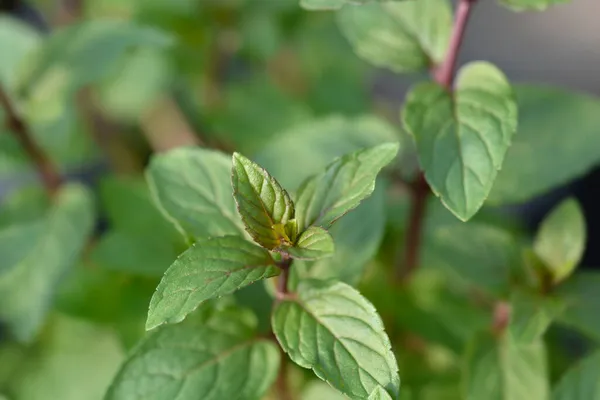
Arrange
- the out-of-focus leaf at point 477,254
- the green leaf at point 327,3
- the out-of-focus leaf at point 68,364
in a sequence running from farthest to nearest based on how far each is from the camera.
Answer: the out-of-focus leaf at point 68,364
the out-of-focus leaf at point 477,254
the green leaf at point 327,3

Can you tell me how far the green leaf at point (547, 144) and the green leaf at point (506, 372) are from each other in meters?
0.20

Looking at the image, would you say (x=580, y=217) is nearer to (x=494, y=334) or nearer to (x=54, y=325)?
(x=494, y=334)

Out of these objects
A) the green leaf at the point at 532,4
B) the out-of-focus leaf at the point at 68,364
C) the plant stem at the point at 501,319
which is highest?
the green leaf at the point at 532,4

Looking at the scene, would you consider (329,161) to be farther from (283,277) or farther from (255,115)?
(255,115)

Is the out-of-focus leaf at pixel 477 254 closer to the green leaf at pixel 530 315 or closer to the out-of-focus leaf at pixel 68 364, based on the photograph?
the green leaf at pixel 530 315

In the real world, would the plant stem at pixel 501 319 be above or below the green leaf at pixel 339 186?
below

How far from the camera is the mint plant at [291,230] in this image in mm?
663

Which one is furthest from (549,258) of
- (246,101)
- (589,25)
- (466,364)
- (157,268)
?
(589,25)

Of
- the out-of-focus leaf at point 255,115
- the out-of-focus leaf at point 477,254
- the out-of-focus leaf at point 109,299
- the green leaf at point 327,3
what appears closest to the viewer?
the green leaf at point 327,3

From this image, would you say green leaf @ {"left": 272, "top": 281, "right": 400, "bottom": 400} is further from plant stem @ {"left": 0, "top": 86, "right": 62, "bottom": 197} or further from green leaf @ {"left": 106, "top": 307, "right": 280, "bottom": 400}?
plant stem @ {"left": 0, "top": 86, "right": 62, "bottom": 197}

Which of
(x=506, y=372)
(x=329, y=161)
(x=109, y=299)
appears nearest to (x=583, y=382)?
(x=506, y=372)

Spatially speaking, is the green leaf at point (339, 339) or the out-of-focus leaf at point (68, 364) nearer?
the green leaf at point (339, 339)

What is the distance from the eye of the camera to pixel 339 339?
654 mm

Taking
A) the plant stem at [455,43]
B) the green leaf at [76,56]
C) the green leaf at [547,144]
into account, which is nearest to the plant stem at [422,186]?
the plant stem at [455,43]
